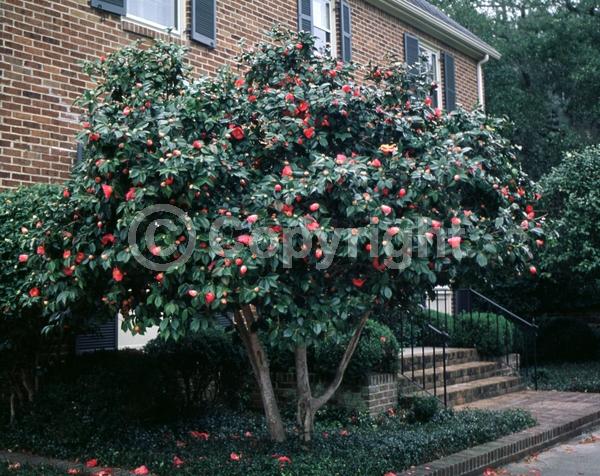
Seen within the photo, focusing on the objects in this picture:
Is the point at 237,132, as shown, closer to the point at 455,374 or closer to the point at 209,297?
the point at 209,297

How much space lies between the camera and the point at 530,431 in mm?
7641

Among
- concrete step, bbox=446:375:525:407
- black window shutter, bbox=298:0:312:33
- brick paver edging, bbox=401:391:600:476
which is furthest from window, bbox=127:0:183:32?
brick paver edging, bbox=401:391:600:476

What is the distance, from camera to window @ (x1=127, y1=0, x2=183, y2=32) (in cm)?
877

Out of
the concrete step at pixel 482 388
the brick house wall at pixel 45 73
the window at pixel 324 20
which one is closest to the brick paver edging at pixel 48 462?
the brick house wall at pixel 45 73

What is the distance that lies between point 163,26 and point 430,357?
18.2ft

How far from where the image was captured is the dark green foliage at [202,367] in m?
7.39

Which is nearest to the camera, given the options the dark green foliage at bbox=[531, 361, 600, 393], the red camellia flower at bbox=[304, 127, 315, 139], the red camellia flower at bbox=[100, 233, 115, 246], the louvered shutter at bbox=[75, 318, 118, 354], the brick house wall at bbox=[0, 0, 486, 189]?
the red camellia flower at bbox=[100, 233, 115, 246]

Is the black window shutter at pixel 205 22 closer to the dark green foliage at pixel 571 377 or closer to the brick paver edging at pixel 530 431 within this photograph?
the brick paver edging at pixel 530 431

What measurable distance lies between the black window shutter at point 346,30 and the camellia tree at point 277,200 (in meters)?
5.79

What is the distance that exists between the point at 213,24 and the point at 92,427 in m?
5.44

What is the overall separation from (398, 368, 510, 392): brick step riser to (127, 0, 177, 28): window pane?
208 inches

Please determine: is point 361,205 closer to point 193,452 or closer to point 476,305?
point 193,452

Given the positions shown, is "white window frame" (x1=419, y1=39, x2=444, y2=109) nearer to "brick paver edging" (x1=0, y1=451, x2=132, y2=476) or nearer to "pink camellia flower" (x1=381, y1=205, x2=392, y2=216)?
"pink camellia flower" (x1=381, y1=205, x2=392, y2=216)

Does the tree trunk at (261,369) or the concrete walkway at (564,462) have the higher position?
the tree trunk at (261,369)
